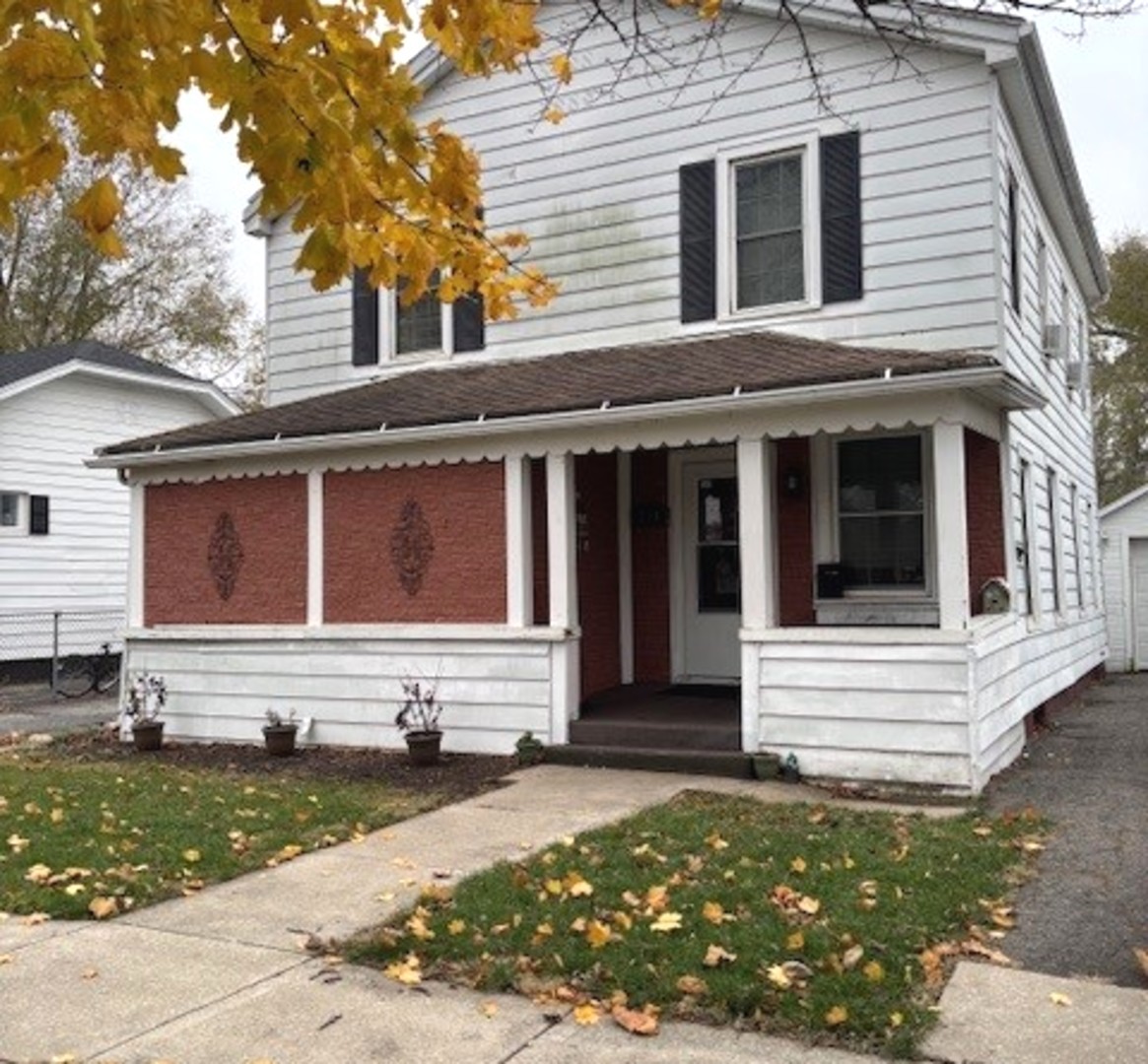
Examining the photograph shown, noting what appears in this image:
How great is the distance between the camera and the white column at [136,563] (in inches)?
444

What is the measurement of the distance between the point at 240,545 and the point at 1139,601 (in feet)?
45.9

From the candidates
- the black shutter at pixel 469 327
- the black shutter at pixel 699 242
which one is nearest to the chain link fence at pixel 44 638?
the black shutter at pixel 469 327

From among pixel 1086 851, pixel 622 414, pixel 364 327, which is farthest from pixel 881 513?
pixel 364 327

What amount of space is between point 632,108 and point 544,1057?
9528 millimetres

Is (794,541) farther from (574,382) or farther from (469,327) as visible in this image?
(469,327)

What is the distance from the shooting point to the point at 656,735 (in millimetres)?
8797

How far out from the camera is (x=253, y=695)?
10562mm

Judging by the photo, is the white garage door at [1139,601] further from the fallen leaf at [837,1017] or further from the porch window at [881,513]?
the fallen leaf at [837,1017]

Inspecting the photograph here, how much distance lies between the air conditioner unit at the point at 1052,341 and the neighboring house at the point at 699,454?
3.7 inches

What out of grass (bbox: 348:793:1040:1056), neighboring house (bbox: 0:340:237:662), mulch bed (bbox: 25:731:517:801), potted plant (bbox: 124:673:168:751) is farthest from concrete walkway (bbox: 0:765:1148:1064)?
neighboring house (bbox: 0:340:237:662)

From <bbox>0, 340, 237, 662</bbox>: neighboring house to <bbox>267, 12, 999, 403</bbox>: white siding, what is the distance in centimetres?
734

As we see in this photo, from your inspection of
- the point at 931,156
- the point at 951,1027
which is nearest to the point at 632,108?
the point at 931,156

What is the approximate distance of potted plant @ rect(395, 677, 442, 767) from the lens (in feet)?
29.8

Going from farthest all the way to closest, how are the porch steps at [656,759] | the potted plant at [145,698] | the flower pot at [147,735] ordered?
the potted plant at [145,698], the flower pot at [147,735], the porch steps at [656,759]
